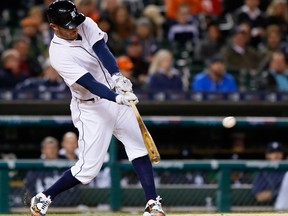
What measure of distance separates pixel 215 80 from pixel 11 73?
90.2 inches

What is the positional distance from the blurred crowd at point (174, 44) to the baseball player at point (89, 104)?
3.32m

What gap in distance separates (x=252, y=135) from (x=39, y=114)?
2.24m

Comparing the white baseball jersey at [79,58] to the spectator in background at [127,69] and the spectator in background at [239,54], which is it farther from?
the spectator in background at [239,54]

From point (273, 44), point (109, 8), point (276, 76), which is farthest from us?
point (109, 8)

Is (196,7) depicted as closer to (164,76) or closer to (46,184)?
(164,76)

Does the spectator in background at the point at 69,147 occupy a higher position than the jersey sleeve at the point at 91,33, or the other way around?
the jersey sleeve at the point at 91,33

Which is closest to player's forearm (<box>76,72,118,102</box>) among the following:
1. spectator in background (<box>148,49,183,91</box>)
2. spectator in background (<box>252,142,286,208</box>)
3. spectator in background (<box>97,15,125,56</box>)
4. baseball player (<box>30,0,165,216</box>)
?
baseball player (<box>30,0,165,216</box>)

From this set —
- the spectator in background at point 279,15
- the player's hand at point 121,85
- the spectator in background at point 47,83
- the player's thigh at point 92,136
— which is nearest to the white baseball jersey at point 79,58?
the player's thigh at point 92,136

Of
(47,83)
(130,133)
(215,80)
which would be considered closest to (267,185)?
(215,80)

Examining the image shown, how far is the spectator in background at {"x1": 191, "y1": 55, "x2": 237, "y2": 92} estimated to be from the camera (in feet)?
34.6

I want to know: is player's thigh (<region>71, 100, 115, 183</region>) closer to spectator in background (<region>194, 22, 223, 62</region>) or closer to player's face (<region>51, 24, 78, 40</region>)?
player's face (<region>51, 24, 78, 40</region>)

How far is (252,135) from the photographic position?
9969 millimetres

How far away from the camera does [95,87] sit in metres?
6.18

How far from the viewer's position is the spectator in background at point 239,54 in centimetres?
1167
